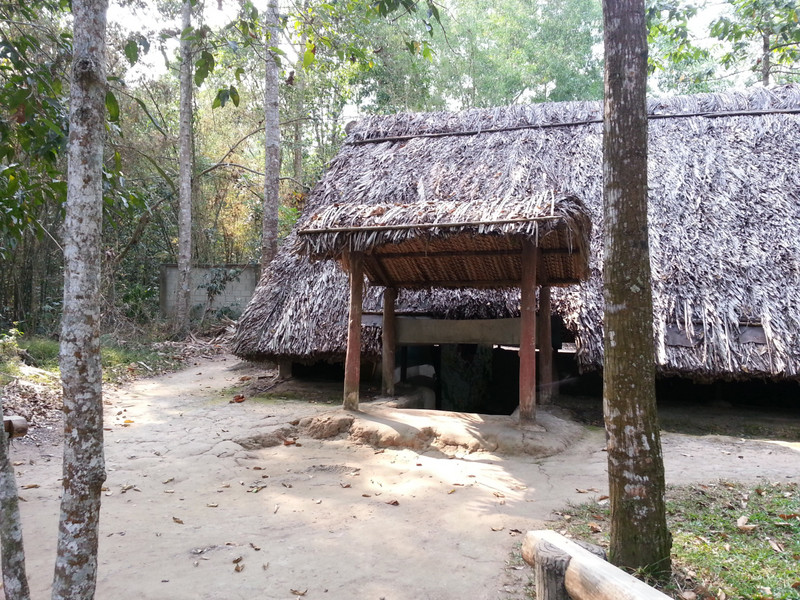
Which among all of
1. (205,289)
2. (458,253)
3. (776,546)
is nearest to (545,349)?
(458,253)

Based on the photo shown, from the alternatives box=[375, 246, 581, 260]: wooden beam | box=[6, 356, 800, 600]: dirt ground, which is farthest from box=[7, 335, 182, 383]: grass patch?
box=[375, 246, 581, 260]: wooden beam

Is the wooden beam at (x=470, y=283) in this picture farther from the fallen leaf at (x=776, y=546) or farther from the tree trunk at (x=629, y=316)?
the tree trunk at (x=629, y=316)

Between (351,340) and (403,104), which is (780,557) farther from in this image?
(403,104)

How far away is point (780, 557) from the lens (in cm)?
278

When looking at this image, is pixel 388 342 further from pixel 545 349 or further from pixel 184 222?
pixel 184 222

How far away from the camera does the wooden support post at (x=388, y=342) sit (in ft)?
21.6

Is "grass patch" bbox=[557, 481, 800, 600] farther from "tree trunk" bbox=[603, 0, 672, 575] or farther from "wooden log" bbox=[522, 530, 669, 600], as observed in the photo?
"wooden log" bbox=[522, 530, 669, 600]

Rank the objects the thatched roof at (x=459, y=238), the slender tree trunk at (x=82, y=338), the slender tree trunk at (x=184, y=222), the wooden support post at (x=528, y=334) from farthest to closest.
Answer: the slender tree trunk at (x=184, y=222) → the wooden support post at (x=528, y=334) → the thatched roof at (x=459, y=238) → the slender tree trunk at (x=82, y=338)

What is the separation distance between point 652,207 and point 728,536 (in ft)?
16.8

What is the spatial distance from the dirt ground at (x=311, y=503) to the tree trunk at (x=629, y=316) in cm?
63

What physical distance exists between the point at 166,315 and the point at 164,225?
2.59 meters

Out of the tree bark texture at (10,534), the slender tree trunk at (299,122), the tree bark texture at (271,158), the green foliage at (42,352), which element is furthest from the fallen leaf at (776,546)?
the slender tree trunk at (299,122)

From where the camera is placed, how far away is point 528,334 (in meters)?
5.29

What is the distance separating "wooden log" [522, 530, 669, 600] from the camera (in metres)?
1.80
